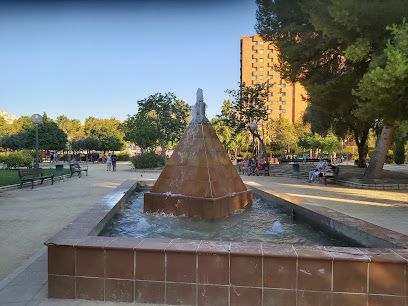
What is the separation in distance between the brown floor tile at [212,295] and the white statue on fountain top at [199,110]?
424 centimetres

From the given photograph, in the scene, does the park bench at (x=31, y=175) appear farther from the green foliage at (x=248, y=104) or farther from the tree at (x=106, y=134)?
the tree at (x=106, y=134)

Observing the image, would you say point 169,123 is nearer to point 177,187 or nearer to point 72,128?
point 177,187

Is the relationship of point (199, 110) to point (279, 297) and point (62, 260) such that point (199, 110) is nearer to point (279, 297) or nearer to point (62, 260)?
point (62, 260)

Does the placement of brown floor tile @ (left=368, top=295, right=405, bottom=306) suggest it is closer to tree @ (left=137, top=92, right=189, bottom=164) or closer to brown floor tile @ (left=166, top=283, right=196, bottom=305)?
brown floor tile @ (left=166, top=283, right=196, bottom=305)

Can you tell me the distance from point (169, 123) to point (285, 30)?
53.6ft

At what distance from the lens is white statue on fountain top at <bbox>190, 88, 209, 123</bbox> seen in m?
6.46

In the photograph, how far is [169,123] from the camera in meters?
27.0

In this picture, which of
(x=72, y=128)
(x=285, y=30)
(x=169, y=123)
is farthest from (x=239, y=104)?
(x=72, y=128)

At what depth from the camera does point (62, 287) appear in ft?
9.13

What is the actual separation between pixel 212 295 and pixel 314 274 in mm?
925

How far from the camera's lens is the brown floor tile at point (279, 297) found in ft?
8.39

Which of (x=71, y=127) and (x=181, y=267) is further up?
(x=71, y=127)

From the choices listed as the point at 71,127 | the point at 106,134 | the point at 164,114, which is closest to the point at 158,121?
the point at 164,114

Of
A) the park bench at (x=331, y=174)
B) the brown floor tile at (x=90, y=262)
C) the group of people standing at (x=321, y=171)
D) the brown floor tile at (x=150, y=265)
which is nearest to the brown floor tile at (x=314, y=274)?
the brown floor tile at (x=150, y=265)
